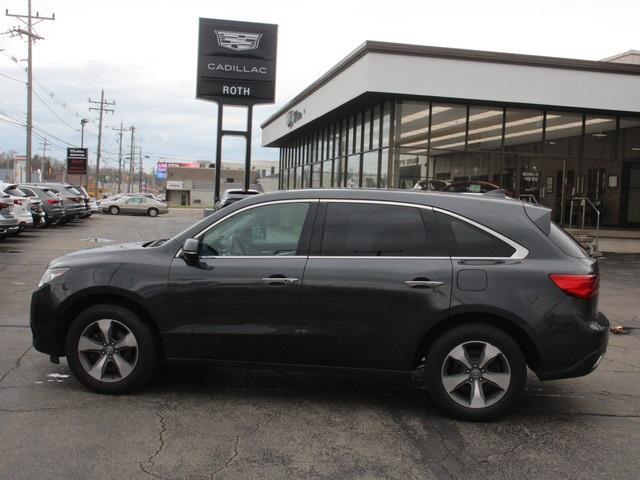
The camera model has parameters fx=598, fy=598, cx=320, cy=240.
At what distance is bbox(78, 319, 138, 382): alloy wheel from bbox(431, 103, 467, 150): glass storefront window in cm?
1416

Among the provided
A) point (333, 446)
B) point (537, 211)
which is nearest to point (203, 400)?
point (333, 446)

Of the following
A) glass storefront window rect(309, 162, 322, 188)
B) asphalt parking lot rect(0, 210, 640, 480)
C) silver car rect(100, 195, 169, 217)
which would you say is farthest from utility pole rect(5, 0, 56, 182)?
asphalt parking lot rect(0, 210, 640, 480)

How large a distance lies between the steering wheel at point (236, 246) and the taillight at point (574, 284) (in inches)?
90.1

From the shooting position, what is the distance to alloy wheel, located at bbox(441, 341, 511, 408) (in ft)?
14.2

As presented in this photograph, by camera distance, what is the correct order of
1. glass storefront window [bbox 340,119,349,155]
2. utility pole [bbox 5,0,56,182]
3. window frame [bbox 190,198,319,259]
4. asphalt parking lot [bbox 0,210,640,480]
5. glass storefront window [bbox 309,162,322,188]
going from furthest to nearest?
utility pole [bbox 5,0,56,182], glass storefront window [bbox 309,162,322,188], glass storefront window [bbox 340,119,349,155], window frame [bbox 190,198,319,259], asphalt parking lot [bbox 0,210,640,480]

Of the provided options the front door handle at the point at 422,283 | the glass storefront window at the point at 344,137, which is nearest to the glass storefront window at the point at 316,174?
the glass storefront window at the point at 344,137

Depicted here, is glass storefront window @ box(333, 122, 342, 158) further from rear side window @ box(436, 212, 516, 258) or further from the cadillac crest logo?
rear side window @ box(436, 212, 516, 258)

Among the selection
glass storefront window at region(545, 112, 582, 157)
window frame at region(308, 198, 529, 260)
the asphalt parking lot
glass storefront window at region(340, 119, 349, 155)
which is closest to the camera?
the asphalt parking lot

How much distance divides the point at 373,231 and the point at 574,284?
1.48 m

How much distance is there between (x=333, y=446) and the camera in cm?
391

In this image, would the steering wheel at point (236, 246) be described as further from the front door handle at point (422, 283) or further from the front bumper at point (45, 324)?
the front bumper at point (45, 324)

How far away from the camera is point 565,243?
4457mm

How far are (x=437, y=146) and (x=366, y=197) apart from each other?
534 inches

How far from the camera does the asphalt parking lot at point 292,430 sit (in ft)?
11.8
